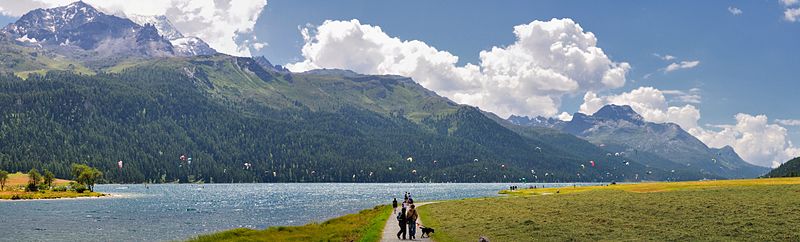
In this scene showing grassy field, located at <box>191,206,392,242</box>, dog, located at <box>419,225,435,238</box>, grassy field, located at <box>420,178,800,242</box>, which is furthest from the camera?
grassy field, located at <box>191,206,392,242</box>

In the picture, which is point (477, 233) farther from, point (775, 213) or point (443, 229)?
point (775, 213)

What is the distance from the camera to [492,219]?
196 ft

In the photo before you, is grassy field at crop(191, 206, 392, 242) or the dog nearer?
the dog

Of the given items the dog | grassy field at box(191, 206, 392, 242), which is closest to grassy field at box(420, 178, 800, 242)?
the dog

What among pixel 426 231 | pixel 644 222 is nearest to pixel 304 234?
pixel 426 231

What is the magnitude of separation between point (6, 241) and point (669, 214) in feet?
236

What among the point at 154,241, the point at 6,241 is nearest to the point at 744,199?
the point at 154,241

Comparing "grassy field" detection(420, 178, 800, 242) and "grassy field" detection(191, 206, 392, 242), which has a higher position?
"grassy field" detection(420, 178, 800, 242)

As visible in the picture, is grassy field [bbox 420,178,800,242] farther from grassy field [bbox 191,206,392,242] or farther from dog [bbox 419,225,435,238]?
grassy field [bbox 191,206,392,242]

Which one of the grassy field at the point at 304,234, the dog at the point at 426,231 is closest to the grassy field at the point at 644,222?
the dog at the point at 426,231

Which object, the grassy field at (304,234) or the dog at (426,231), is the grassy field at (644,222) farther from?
the grassy field at (304,234)

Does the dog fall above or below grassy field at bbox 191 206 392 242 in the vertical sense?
above

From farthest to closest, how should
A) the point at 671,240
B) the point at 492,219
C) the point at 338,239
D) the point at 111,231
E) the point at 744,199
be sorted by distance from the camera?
the point at 111,231 < the point at 744,199 < the point at 492,219 < the point at 338,239 < the point at 671,240

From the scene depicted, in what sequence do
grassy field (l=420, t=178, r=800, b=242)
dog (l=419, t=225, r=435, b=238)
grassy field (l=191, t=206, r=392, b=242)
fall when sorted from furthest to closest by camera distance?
1. grassy field (l=191, t=206, r=392, b=242)
2. dog (l=419, t=225, r=435, b=238)
3. grassy field (l=420, t=178, r=800, b=242)
